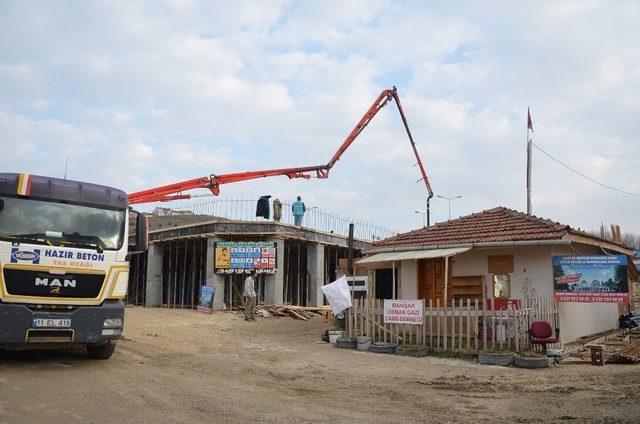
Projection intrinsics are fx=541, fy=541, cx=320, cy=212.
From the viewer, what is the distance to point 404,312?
1319 centimetres

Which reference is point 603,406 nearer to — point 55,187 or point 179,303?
point 55,187

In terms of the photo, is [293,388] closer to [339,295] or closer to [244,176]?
[339,295]

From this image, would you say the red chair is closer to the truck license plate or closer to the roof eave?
the roof eave

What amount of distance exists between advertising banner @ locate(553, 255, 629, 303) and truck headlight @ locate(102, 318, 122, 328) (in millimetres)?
9507

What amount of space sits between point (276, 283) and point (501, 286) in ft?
33.8

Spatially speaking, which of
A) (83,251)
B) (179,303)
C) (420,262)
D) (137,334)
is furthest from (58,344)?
(179,303)

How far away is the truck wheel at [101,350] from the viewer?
9.67 metres

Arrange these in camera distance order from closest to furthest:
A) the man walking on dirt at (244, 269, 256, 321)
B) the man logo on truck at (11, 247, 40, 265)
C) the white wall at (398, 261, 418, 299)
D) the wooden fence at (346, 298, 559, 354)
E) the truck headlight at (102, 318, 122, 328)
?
the man logo on truck at (11, 247, 40, 265) < the truck headlight at (102, 318, 122, 328) < the wooden fence at (346, 298, 559, 354) < the white wall at (398, 261, 418, 299) < the man walking on dirt at (244, 269, 256, 321)

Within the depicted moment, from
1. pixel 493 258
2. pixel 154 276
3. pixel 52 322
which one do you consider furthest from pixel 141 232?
pixel 154 276

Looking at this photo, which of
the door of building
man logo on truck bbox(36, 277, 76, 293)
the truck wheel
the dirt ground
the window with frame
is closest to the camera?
the dirt ground

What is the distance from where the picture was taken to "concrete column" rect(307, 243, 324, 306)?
24125mm

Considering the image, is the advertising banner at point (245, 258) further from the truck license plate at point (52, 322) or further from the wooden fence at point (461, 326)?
the truck license plate at point (52, 322)

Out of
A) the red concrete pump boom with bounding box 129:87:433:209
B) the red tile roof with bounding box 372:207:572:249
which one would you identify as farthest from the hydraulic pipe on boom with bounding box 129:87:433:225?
the red tile roof with bounding box 372:207:572:249

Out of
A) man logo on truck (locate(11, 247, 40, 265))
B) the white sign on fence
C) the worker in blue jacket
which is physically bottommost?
the white sign on fence
